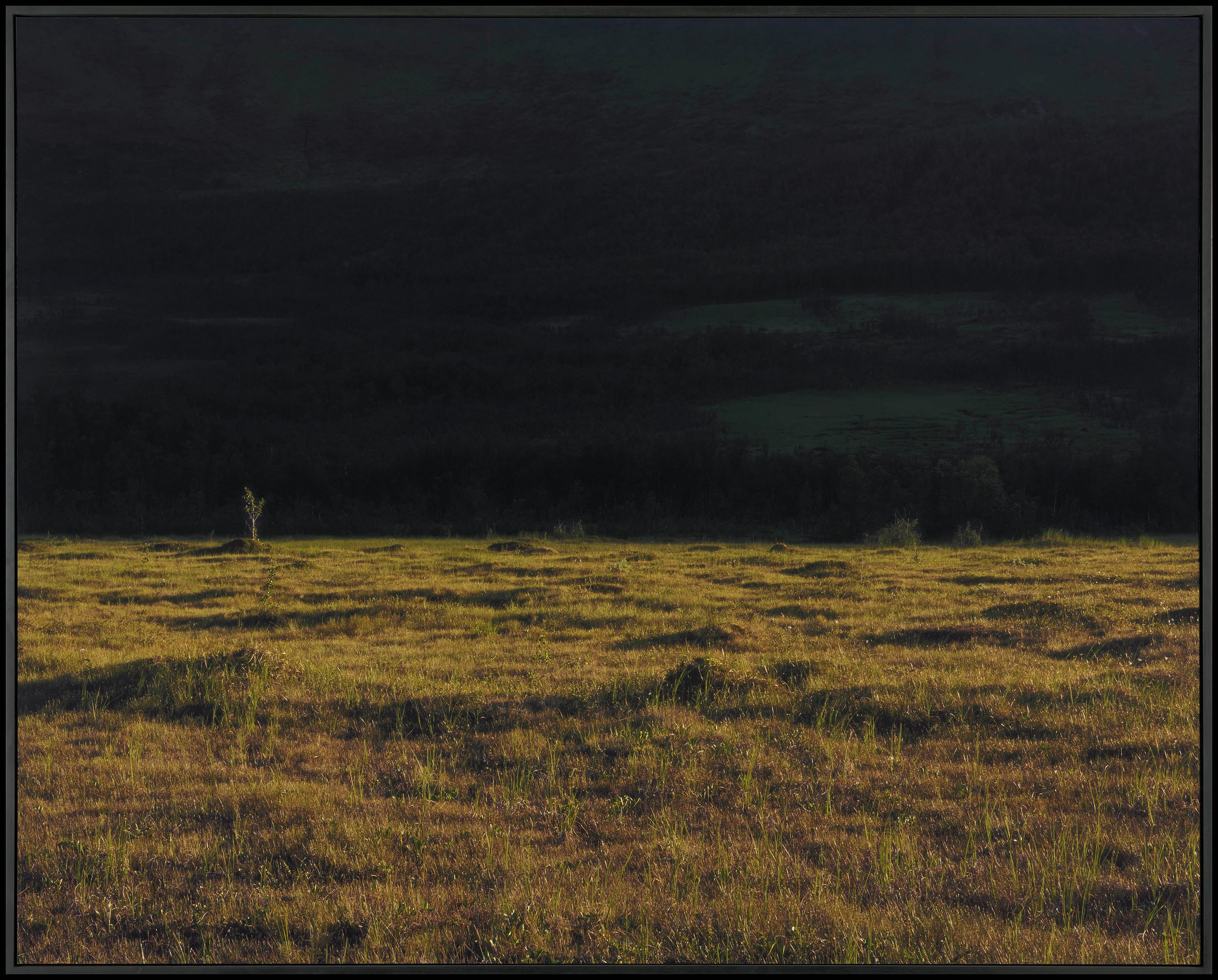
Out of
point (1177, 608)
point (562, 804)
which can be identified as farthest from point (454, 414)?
point (562, 804)

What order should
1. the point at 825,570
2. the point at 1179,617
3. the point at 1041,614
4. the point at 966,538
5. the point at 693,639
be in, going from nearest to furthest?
the point at 1179,617 < the point at 693,639 < the point at 1041,614 < the point at 825,570 < the point at 966,538

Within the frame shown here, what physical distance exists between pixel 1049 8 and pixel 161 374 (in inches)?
3695

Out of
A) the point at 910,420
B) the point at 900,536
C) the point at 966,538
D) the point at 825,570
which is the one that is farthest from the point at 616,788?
the point at 910,420

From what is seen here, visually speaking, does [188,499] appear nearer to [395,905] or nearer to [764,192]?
[395,905]

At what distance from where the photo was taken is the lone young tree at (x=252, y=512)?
2304 centimetres

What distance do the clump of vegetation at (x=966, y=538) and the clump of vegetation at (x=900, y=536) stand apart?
3.85 ft

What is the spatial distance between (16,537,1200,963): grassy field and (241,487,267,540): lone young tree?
348 inches

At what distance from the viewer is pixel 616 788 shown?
21.1ft

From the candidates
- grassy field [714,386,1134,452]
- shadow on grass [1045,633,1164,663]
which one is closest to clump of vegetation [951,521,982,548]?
shadow on grass [1045,633,1164,663]

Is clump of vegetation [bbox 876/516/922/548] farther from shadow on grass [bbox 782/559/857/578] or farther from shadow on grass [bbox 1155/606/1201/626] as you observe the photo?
shadow on grass [bbox 1155/606/1201/626]

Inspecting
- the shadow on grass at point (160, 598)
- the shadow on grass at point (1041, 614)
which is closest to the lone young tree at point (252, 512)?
the shadow on grass at point (160, 598)

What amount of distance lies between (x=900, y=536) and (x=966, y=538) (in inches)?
90.8

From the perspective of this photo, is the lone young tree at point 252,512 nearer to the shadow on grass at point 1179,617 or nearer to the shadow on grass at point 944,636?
the shadow on grass at point 944,636

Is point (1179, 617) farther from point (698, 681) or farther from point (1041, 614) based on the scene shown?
point (698, 681)
